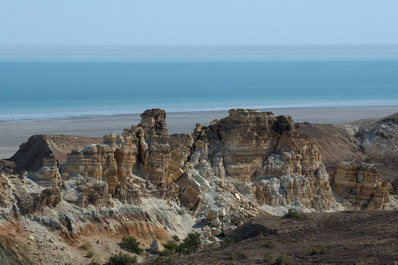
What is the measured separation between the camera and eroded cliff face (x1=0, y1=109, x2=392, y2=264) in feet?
102

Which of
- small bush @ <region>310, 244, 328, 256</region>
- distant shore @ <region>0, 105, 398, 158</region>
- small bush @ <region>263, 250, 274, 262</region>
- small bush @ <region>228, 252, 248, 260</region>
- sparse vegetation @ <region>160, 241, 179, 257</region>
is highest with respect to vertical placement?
distant shore @ <region>0, 105, 398, 158</region>

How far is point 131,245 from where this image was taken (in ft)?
104

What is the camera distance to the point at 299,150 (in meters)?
38.9

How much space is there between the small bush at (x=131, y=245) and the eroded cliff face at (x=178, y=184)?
0.46m

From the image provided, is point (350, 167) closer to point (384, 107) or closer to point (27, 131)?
point (27, 131)

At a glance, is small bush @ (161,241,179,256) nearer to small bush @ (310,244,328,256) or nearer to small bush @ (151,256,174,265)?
small bush @ (151,256,174,265)

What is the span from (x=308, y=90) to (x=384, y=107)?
3739 cm

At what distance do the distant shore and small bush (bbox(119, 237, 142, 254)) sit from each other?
3878 centimetres

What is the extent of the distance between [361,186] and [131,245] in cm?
1200

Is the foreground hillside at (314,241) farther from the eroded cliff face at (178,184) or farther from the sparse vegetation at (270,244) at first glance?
the eroded cliff face at (178,184)

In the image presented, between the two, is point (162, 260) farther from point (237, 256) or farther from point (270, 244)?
point (270, 244)

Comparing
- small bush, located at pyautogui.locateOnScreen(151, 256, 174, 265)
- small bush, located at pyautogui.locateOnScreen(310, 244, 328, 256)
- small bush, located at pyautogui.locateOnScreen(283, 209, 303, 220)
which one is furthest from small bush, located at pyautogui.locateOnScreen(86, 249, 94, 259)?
small bush, located at pyautogui.locateOnScreen(283, 209, 303, 220)

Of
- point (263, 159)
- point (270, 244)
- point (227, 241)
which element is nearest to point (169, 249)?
point (227, 241)

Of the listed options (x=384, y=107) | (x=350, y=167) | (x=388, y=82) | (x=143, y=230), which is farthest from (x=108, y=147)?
(x=388, y=82)
